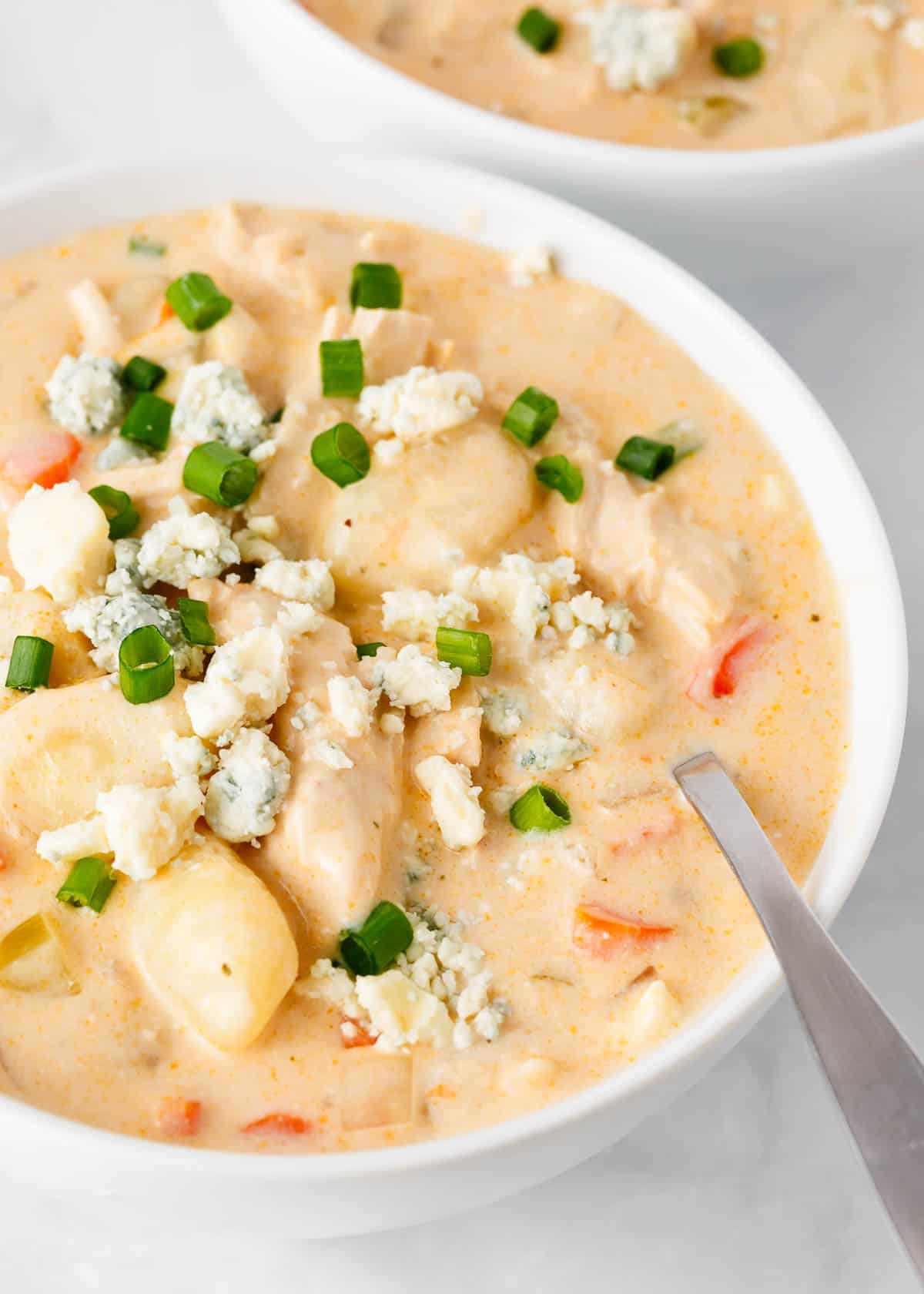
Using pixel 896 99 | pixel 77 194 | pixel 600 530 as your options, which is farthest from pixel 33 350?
pixel 896 99

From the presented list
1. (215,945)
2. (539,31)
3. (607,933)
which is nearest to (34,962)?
(215,945)

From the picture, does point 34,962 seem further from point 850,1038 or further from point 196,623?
point 850,1038

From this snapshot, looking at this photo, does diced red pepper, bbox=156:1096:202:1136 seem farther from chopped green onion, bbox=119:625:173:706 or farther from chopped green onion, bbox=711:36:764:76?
chopped green onion, bbox=711:36:764:76

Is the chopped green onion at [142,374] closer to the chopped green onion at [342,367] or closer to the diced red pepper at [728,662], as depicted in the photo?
the chopped green onion at [342,367]

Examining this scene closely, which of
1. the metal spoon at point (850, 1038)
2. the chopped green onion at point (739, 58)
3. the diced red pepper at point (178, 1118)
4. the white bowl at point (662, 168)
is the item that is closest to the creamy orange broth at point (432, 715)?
the diced red pepper at point (178, 1118)

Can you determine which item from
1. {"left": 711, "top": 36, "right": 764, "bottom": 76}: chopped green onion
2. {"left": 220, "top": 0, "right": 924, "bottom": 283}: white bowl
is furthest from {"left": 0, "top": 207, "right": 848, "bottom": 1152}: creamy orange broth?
{"left": 711, "top": 36, "right": 764, "bottom": 76}: chopped green onion

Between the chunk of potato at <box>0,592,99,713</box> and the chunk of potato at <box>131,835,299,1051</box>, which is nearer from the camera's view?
the chunk of potato at <box>131,835,299,1051</box>
